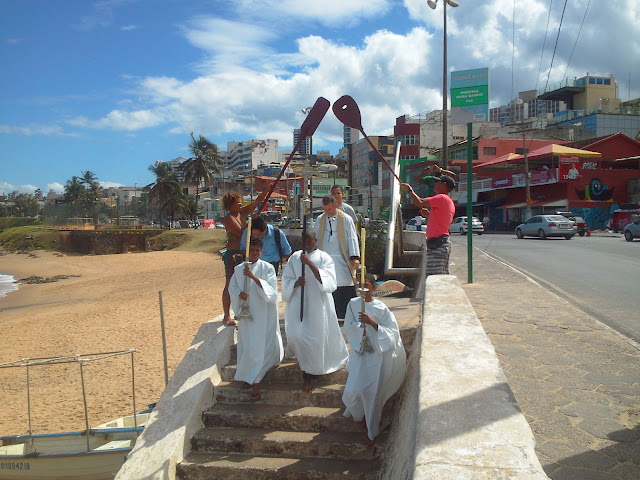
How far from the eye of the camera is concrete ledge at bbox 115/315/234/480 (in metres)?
4.38

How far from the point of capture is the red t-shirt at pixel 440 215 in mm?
6266

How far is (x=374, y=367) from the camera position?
4.22 meters

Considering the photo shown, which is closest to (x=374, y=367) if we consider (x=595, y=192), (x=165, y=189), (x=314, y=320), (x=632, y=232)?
(x=314, y=320)

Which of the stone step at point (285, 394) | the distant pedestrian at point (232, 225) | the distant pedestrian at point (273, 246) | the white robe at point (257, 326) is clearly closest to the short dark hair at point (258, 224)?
the distant pedestrian at point (273, 246)

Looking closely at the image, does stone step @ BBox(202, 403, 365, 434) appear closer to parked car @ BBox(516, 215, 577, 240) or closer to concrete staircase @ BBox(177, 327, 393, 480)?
concrete staircase @ BBox(177, 327, 393, 480)

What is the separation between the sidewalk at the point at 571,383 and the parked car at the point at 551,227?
20.6 metres

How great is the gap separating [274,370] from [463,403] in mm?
2793

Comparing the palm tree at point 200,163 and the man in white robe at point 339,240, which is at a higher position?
the palm tree at point 200,163

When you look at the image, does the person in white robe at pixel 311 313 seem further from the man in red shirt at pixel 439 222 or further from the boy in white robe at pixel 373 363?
the man in red shirt at pixel 439 222

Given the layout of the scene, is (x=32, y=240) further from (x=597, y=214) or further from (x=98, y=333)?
(x=597, y=214)

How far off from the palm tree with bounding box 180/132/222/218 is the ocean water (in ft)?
98.7

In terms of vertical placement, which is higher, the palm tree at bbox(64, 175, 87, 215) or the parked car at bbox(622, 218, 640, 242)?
the palm tree at bbox(64, 175, 87, 215)

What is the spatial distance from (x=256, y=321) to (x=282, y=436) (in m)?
1.06

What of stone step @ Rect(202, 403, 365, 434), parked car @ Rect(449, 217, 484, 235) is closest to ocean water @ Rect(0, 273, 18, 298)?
parked car @ Rect(449, 217, 484, 235)
